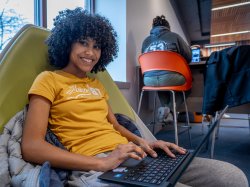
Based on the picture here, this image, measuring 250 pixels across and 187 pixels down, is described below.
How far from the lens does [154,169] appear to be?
23.5 inches

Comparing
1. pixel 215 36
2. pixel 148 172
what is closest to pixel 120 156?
pixel 148 172

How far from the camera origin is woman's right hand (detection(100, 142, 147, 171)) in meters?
0.62

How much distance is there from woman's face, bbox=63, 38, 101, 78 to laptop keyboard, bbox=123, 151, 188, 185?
17.9 inches

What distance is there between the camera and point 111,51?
3.74 ft

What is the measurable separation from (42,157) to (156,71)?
156 centimetres

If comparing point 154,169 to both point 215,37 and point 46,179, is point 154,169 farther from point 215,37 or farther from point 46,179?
point 215,37

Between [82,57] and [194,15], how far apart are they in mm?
5922

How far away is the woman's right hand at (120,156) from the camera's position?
0.62m

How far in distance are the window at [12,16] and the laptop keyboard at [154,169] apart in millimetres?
1138

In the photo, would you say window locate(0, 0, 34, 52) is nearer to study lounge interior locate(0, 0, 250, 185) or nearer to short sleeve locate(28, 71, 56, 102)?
short sleeve locate(28, 71, 56, 102)

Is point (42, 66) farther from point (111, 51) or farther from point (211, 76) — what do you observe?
point (211, 76)

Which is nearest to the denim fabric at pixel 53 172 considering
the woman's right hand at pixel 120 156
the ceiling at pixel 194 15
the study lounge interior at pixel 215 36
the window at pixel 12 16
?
the woman's right hand at pixel 120 156

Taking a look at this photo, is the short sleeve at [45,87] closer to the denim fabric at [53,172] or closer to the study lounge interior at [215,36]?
the denim fabric at [53,172]

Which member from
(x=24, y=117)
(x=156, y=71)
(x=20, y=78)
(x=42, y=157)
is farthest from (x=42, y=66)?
(x=156, y=71)
